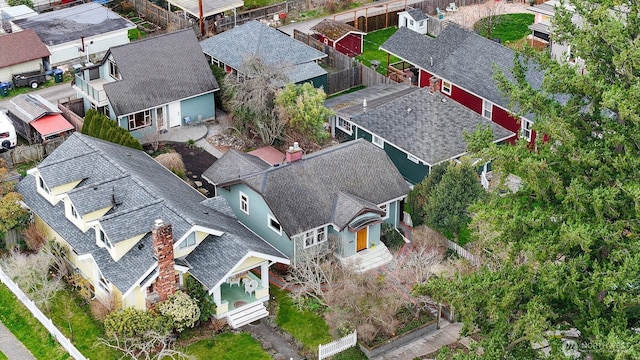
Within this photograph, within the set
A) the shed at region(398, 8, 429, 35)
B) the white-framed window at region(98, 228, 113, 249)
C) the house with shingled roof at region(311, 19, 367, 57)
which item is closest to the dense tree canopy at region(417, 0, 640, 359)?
the white-framed window at region(98, 228, 113, 249)

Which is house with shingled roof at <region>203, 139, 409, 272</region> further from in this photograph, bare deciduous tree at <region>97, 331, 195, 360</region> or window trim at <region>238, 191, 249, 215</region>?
bare deciduous tree at <region>97, 331, 195, 360</region>

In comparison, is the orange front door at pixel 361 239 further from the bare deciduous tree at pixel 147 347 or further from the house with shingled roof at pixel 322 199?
the bare deciduous tree at pixel 147 347

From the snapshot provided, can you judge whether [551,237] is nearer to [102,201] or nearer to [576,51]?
[576,51]

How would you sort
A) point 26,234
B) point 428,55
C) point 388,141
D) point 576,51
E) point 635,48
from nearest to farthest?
point 635,48 < point 576,51 < point 26,234 < point 388,141 < point 428,55

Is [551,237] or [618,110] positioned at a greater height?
[618,110]

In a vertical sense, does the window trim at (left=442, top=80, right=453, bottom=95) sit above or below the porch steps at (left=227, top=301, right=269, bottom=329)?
above

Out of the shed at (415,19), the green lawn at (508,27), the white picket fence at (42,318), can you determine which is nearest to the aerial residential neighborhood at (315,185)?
the white picket fence at (42,318)

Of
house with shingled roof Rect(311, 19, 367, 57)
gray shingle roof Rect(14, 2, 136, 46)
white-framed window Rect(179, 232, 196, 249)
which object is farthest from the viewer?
house with shingled roof Rect(311, 19, 367, 57)

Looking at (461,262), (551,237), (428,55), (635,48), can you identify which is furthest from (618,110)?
(428,55)

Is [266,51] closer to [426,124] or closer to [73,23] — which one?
[426,124]
